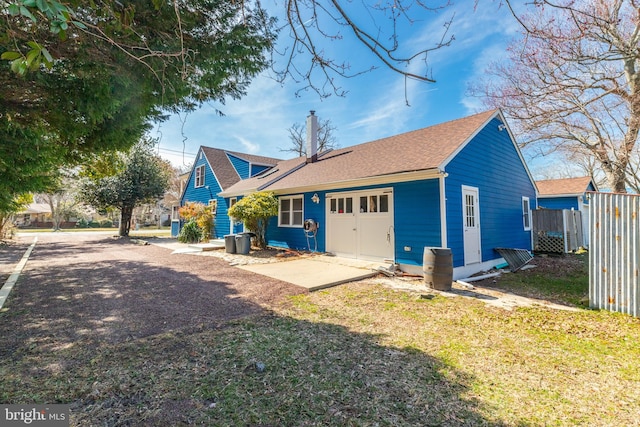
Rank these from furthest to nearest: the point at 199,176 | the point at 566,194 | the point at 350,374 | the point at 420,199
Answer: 1. the point at 199,176
2. the point at 566,194
3. the point at 420,199
4. the point at 350,374

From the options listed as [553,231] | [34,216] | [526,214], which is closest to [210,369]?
[526,214]

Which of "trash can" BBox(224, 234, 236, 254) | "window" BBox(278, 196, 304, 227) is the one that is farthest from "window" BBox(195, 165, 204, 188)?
"window" BBox(278, 196, 304, 227)

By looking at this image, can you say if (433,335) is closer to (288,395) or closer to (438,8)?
(288,395)

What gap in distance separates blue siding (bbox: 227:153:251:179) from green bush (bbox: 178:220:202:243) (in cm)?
409

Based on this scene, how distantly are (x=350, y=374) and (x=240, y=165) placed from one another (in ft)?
55.1

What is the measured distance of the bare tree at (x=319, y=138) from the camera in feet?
89.0

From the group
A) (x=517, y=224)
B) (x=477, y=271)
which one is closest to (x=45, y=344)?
(x=477, y=271)

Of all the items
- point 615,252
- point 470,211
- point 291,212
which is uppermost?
point 291,212

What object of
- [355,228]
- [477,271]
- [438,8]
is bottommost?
[477,271]

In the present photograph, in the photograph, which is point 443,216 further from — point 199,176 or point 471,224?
point 199,176

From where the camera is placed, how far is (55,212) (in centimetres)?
3550

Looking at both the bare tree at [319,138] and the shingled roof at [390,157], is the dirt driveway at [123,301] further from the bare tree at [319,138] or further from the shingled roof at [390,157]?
the bare tree at [319,138]

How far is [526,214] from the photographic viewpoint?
38.1 feet

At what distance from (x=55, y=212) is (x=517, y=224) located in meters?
47.3
